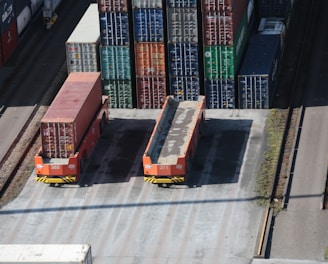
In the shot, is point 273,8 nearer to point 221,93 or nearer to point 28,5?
point 221,93

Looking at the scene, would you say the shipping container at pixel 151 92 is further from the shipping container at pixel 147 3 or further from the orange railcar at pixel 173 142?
the shipping container at pixel 147 3

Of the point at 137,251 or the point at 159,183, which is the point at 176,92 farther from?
the point at 137,251

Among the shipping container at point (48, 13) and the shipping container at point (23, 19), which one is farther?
the shipping container at point (48, 13)

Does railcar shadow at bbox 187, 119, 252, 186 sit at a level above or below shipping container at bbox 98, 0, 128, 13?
below

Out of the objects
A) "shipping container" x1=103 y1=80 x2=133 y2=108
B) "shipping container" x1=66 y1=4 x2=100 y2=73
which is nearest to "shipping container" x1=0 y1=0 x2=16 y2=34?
"shipping container" x1=66 y1=4 x2=100 y2=73

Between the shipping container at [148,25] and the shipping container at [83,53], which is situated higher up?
the shipping container at [148,25]

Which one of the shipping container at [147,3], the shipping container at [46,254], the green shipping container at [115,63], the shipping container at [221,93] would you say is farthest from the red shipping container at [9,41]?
the shipping container at [46,254]

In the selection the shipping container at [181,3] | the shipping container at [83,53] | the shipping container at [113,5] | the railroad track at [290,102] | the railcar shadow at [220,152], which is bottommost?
the railcar shadow at [220,152]

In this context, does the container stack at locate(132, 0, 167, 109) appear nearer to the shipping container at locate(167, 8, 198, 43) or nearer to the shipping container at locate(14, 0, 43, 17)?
the shipping container at locate(167, 8, 198, 43)
